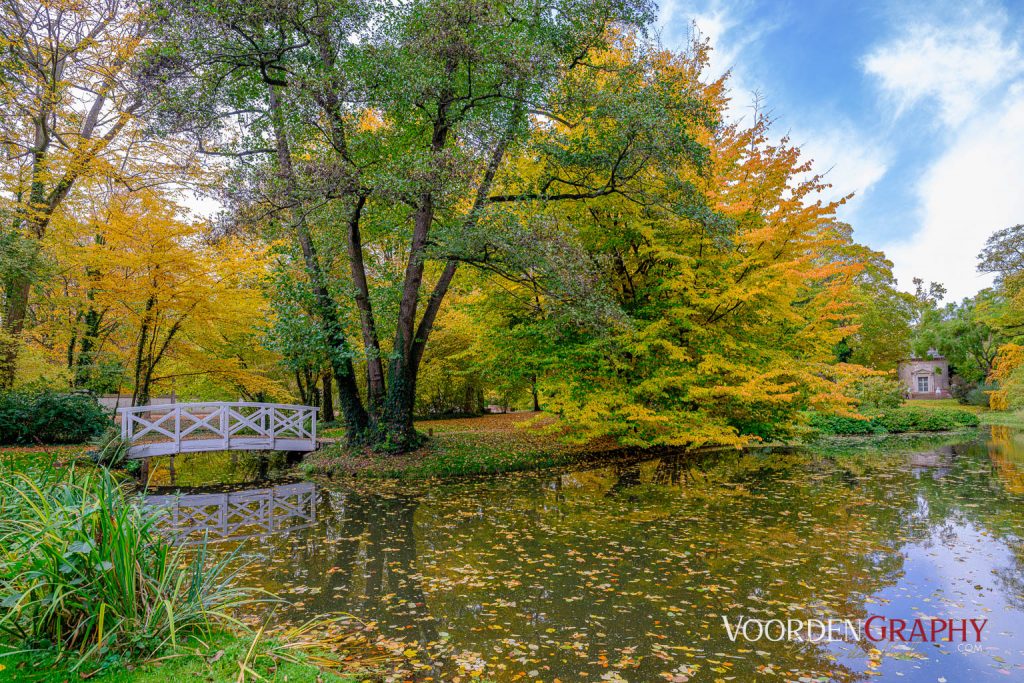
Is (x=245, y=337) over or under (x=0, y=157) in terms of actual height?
under

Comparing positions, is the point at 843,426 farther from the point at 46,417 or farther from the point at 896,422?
the point at 46,417

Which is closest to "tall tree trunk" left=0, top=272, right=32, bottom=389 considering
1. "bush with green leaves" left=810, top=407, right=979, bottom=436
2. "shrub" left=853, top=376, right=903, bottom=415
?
"bush with green leaves" left=810, top=407, right=979, bottom=436

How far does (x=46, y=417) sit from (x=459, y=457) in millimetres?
10300

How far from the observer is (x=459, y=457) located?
1155 centimetres

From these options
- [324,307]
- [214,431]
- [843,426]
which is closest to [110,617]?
[324,307]

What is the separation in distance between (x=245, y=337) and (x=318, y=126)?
9.00 m

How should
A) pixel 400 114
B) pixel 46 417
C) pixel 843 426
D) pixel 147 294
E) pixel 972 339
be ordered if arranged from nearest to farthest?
1. pixel 400 114
2. pixel 147 294
3. pixel 46 417
4. pixel 843 426
5. pixel 972 339

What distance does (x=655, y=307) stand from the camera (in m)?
11.5

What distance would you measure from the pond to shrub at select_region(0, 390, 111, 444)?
636cm

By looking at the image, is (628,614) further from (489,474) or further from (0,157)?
(0,157)

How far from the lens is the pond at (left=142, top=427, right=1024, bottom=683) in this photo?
3.52 metres

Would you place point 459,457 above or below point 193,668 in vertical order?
below

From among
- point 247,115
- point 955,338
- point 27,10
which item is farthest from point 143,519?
point 955,338

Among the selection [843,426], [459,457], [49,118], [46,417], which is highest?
[49,118]
